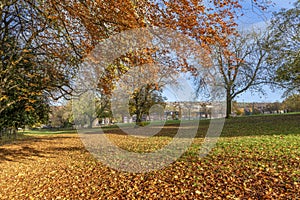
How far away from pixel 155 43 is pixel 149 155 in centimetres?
319

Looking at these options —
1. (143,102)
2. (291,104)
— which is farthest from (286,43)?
(291,104)

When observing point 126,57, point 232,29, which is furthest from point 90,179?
point 232,29

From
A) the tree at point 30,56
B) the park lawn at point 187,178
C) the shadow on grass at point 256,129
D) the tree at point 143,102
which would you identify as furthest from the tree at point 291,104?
the tree at point 30,56

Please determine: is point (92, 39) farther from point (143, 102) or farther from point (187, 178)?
point (143, 102)

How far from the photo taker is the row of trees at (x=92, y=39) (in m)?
4.14

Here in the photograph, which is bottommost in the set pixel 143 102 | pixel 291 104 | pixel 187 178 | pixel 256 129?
pixel 187 178

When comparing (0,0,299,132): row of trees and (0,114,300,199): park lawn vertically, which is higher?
(0,0,299,132): row of trees

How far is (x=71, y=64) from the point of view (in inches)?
318

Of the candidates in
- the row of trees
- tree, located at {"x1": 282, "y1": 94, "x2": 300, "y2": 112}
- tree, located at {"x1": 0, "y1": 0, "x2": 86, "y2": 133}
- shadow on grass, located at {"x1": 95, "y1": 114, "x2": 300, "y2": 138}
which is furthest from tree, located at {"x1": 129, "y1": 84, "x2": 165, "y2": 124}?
tree, located at {"x1": 282, "y1": 94, "x2": 300, "y2": 112}

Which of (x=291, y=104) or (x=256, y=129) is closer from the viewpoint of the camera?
(x=256, y=129)

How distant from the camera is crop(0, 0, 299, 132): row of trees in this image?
13.6 ft

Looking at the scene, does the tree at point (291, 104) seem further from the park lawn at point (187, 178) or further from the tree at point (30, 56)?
the tree at point (30, 56)

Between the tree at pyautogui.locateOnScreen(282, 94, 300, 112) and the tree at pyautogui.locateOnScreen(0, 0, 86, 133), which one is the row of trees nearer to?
the tree at pyautogui.locateOnScreen(0, 0, 86, 133)

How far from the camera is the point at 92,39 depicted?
5359 millimetres
